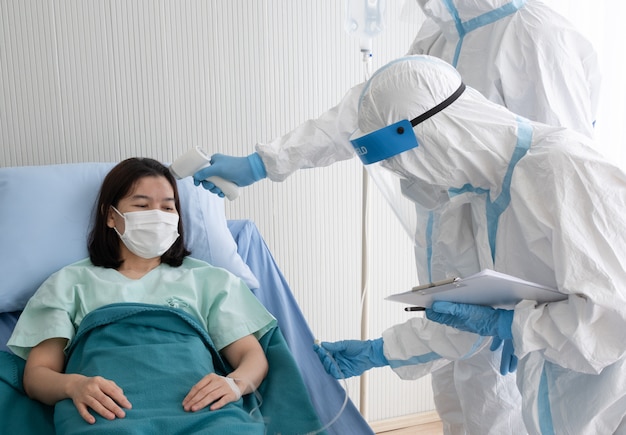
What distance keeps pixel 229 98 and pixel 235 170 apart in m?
0.66

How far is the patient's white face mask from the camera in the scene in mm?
1765

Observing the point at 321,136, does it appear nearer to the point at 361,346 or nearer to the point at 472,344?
the point at 361,346

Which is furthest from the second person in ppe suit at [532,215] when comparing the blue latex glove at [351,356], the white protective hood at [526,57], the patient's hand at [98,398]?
the patient's hand at [98,398]

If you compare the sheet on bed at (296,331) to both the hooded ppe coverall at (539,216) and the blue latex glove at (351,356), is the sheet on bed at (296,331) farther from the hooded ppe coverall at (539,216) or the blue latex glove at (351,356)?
the hooded ppe coverall at (539,216)

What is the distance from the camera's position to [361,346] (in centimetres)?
159

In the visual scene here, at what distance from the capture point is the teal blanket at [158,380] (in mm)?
1330

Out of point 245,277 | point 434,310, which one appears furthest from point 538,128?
point 245,277

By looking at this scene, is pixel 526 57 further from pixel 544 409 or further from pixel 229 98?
pixel 229 98

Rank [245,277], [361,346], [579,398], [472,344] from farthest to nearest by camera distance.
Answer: [245,277] < [361,346] < [472,344] < [579,398]

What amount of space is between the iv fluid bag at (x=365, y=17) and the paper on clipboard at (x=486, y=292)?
108 cm

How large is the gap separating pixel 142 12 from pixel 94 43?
0.63 ft

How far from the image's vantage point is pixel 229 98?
2352mm

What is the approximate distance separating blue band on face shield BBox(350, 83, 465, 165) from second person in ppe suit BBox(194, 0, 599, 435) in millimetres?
400

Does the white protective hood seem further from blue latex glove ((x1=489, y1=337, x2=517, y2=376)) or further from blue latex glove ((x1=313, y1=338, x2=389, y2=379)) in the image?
blue latex glove ((x1=313, y1=338, x2=389, y2=379))
